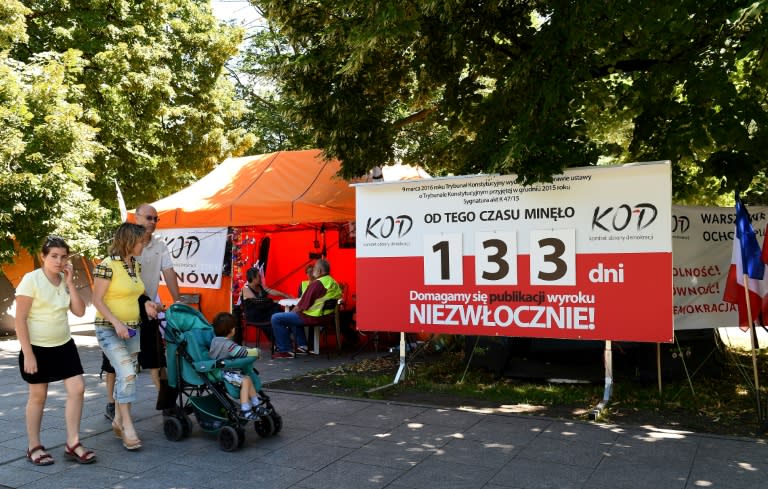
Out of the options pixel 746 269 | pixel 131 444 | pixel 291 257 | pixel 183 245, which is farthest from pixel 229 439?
pixel 291 257

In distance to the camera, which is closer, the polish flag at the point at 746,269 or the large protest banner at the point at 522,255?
the polish flag at the point at 746,269

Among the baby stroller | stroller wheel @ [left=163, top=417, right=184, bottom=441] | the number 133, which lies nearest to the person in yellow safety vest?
the number 133

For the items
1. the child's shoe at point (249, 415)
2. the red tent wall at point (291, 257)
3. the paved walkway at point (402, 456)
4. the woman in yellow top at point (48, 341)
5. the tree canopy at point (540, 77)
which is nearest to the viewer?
the paved walkway at point (402, 456)

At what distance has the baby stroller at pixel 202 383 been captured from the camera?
5.84m

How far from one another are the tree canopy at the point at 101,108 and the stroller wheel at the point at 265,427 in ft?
26.0

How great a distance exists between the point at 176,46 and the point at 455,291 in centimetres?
1626

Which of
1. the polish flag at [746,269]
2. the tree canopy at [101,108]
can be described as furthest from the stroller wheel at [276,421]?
the tree canopy at [101,108]

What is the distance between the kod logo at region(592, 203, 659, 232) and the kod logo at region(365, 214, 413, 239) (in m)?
2.17

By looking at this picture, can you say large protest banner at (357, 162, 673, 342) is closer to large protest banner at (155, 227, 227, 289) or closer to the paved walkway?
the paved walkway

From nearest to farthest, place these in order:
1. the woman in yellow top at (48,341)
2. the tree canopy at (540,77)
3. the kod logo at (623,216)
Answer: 1. the woman in yellow top at (48,341)
2. the kod logo at (623,216)
3. the tree canopy at (540,77)

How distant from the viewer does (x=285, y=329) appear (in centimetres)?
1132

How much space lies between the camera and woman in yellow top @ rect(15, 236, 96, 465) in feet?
17.3

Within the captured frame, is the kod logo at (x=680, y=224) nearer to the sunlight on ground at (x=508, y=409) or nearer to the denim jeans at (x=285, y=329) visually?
the sunlight on ground at (x=508, y=409)

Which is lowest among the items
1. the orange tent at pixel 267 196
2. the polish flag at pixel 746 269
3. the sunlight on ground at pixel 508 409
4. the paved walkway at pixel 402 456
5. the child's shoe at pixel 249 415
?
the paved walkway at pixel 402 456
